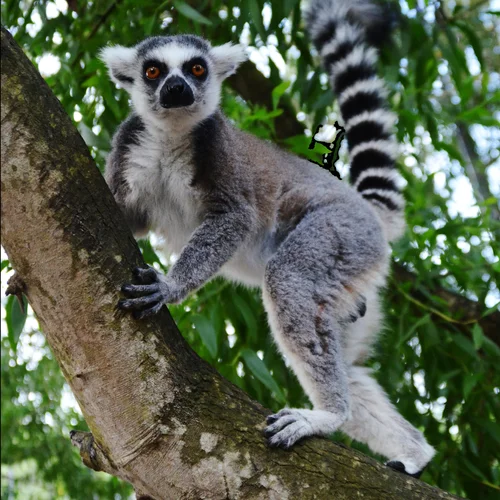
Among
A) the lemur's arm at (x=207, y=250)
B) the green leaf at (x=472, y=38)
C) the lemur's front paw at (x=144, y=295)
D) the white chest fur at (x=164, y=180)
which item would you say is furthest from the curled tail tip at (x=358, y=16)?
the lemur's front paw at (x=144, y=295)

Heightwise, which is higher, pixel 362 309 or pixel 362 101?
pixel 362 101

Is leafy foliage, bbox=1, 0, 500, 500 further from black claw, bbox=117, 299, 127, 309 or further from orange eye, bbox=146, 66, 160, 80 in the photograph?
black claw, bbox=117, 299, 127, 309

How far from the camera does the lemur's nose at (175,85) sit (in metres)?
3.20

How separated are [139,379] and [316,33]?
Answer: 258 cm

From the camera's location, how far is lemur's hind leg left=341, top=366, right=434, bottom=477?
3.00 metres

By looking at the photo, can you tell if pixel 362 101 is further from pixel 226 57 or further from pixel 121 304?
pixel 121 304

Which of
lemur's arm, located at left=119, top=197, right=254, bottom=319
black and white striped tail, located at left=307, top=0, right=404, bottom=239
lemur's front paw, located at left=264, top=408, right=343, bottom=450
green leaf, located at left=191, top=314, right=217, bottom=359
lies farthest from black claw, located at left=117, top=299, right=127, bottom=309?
black and white striped tail, located at left=307, top=0, right=404, bottom=239

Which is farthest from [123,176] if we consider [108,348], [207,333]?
[108,348]

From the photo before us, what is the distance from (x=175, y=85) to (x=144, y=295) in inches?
55.5

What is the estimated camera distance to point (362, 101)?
3.78 meters

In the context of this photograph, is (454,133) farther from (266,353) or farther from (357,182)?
(266,353)

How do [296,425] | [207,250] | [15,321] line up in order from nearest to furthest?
[296,425], [15,321], [207,250]

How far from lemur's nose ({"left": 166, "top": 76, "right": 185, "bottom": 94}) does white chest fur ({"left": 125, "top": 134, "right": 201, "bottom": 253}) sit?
0.23 metres

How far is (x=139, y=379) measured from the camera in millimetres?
2027
